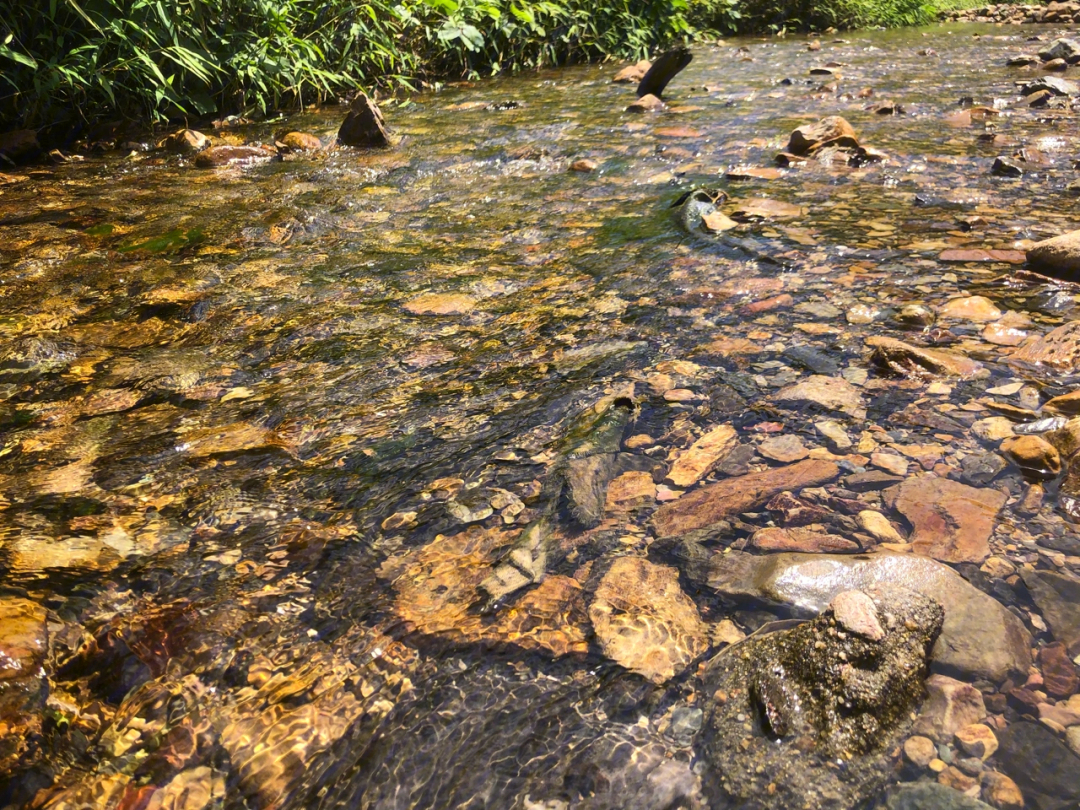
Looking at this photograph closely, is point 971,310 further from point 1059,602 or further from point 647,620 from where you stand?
point 647,620

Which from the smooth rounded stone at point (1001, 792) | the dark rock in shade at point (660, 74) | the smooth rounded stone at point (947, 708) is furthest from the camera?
the dark rock in shade at point (660, 74)

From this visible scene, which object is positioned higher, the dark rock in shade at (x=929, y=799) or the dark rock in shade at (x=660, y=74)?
the dark rock in shade at (x=660, y=74)

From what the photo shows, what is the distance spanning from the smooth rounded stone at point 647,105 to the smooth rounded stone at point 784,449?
5.14 m

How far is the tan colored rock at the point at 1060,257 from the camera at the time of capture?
2605mm

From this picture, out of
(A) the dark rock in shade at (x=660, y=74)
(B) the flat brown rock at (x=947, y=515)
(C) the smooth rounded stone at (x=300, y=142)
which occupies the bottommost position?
(B) the flat brown rock at (x=947, y=515)

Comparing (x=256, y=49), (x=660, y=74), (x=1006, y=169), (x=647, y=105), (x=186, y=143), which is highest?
(x=256, y=49)

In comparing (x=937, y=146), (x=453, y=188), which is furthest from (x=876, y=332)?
(x=937, y=146)

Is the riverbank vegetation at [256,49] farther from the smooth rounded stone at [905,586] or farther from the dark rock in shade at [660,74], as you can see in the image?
the smooth rounded stone at [905,586]

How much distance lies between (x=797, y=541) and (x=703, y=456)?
37 cm

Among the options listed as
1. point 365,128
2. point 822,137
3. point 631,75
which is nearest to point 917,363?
point 822,137

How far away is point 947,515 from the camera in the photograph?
5.44 ft

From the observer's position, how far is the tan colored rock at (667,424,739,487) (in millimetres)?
1876

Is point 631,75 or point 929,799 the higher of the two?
point 631,75

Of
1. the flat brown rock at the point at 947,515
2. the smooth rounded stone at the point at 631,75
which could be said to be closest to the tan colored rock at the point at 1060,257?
the flat brown rock at the point at 947,515
